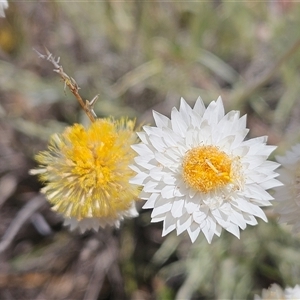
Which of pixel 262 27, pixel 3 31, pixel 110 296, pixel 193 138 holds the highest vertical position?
pixel 262 27

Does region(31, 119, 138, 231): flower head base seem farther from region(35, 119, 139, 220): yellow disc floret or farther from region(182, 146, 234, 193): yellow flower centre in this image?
region(182, 146, 234, 193): yellow flower centre

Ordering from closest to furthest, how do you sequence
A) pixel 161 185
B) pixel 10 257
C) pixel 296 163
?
pixel 161 185 → pixel 296 163 → pixel 10 257

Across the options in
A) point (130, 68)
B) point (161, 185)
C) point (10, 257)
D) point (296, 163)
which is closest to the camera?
point (161, 185)

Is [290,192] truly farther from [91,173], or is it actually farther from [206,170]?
[91,173]

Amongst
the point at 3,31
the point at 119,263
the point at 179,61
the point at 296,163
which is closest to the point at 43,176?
the point at 296,163

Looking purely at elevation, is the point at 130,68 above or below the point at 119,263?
above

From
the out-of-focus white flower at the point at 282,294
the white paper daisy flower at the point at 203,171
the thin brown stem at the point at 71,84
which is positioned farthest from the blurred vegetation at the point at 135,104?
the thin brown stem at the point at 71,84

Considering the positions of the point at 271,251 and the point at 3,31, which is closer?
the point at 271,251

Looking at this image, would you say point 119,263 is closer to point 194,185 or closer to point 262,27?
point 194,185
